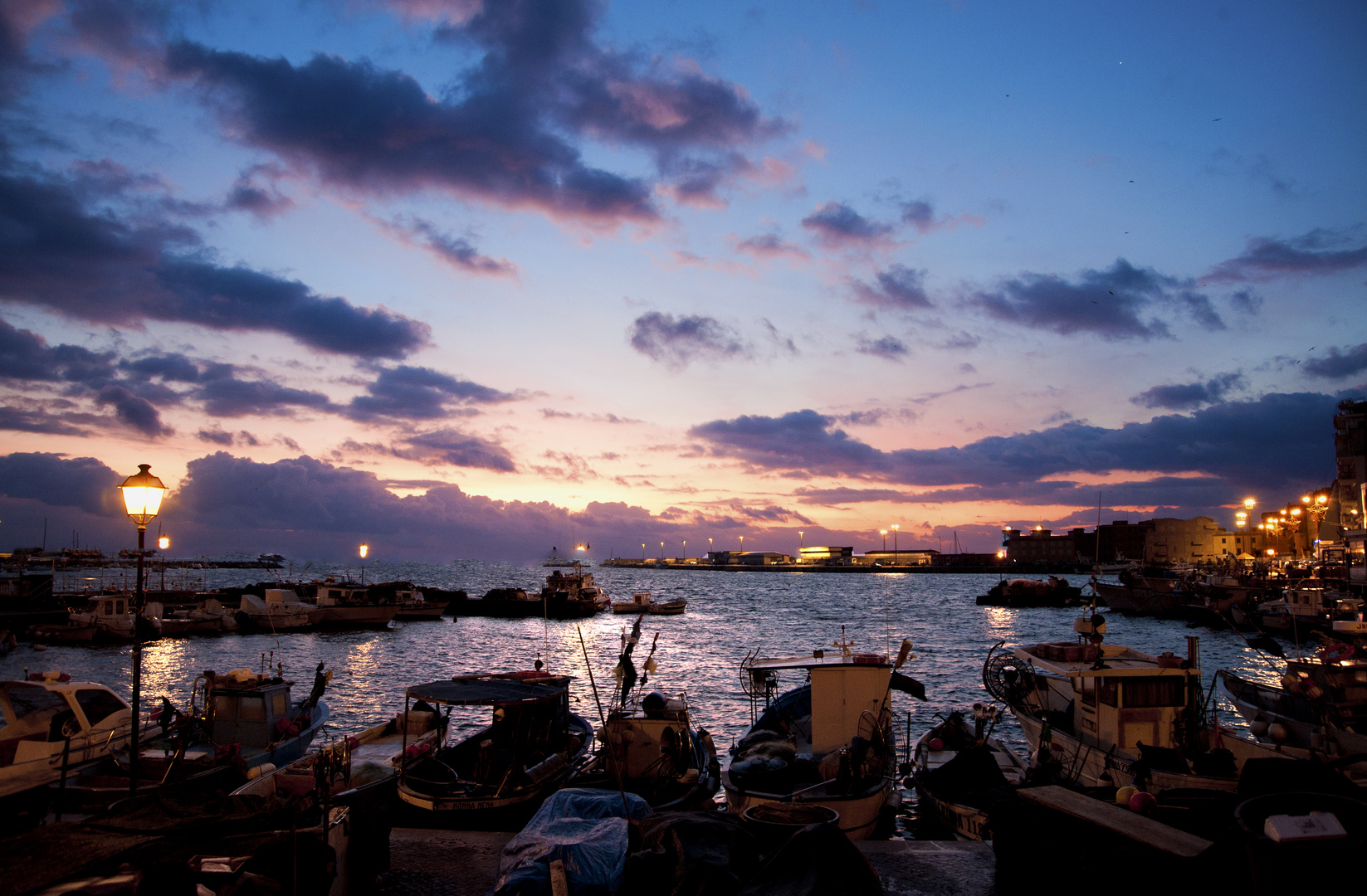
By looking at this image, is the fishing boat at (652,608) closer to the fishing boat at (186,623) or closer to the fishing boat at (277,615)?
the fishing boat at (277,615)

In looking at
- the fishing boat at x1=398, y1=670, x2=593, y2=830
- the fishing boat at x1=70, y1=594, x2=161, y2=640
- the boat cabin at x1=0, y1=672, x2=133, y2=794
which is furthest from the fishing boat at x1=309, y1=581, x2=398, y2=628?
the fishing boat at x1=398, y1=670, x2=593, y2=830

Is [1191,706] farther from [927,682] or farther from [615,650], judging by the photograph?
[615,650]

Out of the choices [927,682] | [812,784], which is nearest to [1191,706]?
[812,784]

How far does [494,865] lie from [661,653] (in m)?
45.2

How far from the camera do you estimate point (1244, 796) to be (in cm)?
675

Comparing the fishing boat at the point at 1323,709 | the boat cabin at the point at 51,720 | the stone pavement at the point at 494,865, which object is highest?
the boat cabin at the point at 51,720

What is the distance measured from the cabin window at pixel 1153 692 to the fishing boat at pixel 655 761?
9.17m

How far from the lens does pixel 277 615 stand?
6344cm

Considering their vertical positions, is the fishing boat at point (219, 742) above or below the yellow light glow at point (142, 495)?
below

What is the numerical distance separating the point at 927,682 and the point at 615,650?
24.9 m

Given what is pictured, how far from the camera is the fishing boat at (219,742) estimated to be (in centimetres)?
1421

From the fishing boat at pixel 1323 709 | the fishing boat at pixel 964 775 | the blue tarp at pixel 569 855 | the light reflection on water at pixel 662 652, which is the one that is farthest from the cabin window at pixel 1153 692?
the blue tarp at pixel 569 855

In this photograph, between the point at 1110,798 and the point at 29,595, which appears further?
the point at 29,595

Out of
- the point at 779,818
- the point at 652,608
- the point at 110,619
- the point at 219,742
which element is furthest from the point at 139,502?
the point at 652,608
